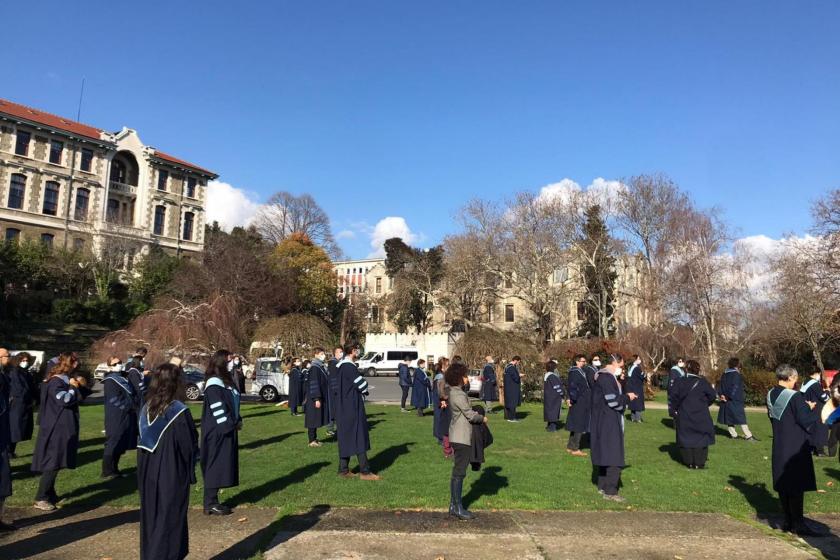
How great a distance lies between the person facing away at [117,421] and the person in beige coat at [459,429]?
544 centimetres

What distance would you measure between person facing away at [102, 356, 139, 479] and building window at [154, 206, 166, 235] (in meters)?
52.6

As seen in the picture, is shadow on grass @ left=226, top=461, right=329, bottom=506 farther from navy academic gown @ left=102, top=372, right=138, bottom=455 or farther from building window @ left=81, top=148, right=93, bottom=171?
building window @ left=81, top=148, right=93, bottom=171

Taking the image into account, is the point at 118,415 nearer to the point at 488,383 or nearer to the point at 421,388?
the point at 421,388

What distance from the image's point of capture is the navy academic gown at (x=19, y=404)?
945 cm

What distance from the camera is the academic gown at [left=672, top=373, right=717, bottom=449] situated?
10.3 m

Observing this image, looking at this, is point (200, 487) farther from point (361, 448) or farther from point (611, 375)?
point (611, 375)

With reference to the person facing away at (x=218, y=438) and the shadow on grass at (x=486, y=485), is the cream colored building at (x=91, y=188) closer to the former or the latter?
the person facing away at (x=218, y=438)

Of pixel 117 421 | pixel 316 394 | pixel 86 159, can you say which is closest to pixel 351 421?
pixel 316 394

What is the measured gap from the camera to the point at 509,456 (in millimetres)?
11125

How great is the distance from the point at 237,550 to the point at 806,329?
32.5 m

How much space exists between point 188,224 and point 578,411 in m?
56.1

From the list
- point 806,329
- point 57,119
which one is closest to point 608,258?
point 806,329

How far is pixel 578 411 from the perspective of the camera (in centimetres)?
1224

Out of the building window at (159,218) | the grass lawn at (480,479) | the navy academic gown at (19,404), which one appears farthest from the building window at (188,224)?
the navy academic gown at (19,404)
